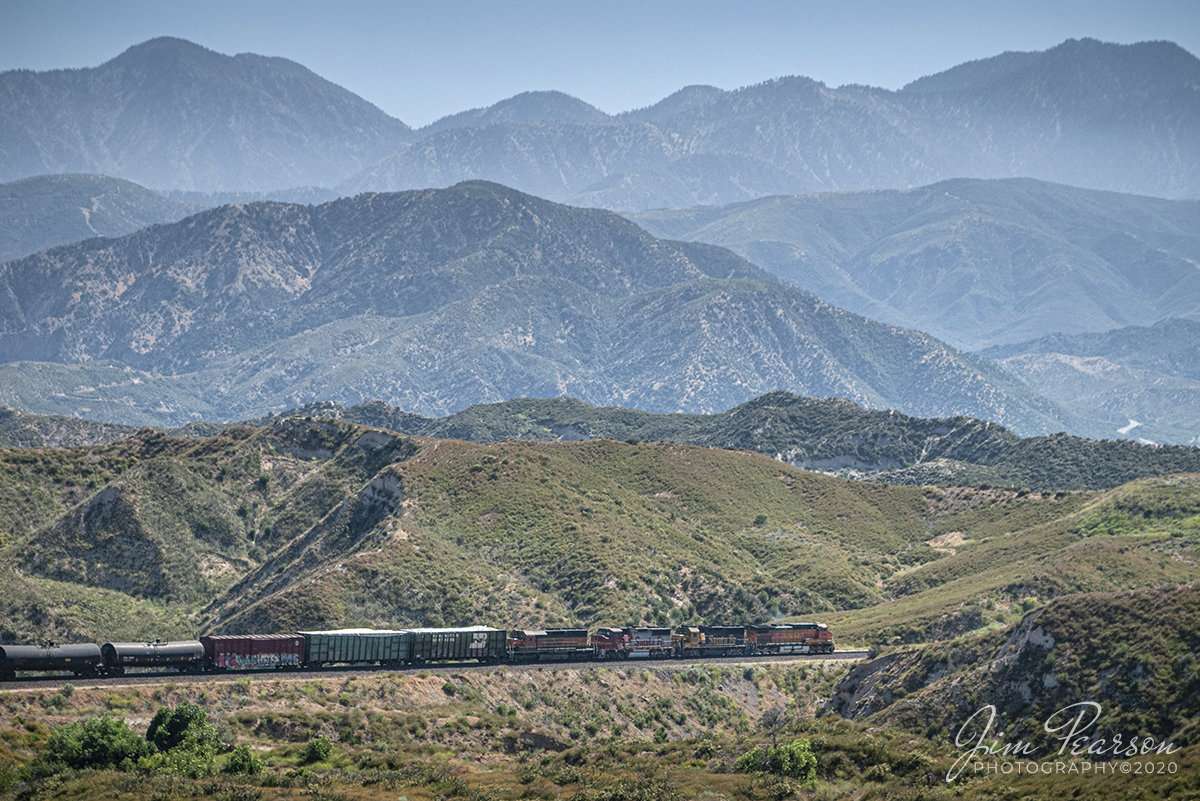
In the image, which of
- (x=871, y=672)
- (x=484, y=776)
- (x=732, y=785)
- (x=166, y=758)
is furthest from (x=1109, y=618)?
(x=166, y=758)

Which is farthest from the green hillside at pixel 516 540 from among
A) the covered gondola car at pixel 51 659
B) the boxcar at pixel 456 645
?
the covered gondola car at pixel 51 659

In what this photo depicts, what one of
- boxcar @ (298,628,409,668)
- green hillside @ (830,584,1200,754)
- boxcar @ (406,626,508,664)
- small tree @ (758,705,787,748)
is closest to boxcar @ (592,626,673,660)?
boxcar @ (406,626,508,664)

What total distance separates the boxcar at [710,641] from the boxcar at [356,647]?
2727 centimetres

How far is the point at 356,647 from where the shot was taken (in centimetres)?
10500

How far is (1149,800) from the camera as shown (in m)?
61.0

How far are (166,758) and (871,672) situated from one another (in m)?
52.9

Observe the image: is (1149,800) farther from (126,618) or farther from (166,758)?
(126,618)

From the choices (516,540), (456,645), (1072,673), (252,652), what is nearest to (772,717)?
(456,645)

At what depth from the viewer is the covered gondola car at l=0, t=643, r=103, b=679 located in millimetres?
90125

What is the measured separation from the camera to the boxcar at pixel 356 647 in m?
103

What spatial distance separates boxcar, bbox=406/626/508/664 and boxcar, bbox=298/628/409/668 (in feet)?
3.30

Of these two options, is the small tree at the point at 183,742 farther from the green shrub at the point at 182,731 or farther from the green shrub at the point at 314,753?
the green shrub at the point at 314,753

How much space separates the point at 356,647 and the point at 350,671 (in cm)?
282

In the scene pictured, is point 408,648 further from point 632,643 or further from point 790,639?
point 790,639
